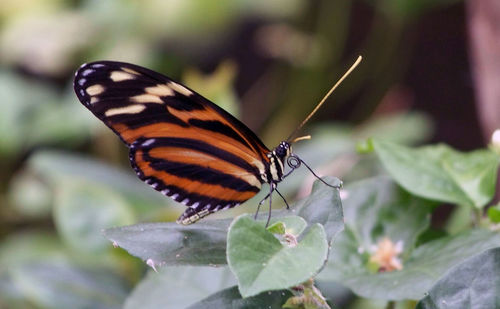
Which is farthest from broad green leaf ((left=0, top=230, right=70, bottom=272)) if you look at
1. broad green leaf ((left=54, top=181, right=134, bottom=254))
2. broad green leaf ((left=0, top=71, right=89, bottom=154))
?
broad green leaf ((left=54, top=181, right=134, bottom=254))

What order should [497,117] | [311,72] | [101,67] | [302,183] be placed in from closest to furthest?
[101,67]
[497,117]
[302,183]
[311,72]

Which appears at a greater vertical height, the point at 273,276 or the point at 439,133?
the point at 273,276

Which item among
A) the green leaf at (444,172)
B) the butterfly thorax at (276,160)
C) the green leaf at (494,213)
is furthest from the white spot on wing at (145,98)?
the green leaf at (494,213)

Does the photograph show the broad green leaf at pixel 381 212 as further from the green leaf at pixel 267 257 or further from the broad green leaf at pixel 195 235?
the green leaf at pixel 267 257

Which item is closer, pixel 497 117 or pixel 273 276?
pixel 273 276

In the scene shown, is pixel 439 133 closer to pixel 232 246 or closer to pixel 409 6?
pixel 409 6

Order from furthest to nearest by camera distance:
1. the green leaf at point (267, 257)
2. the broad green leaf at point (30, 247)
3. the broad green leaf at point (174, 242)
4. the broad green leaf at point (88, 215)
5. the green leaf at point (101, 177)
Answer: the broad green leaf at point (30, 247) < the green leaf at point (101, 177) < the broad green leaf at point (88, 215) < the broad green leaf at point (174, 242) < the green leaf at point (267, 257)

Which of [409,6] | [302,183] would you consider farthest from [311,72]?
[302,183]

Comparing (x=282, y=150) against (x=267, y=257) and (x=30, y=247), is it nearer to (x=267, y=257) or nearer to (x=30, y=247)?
(x=267, y=257)

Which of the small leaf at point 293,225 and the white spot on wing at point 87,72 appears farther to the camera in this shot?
the white spot on wing at point 87,72
